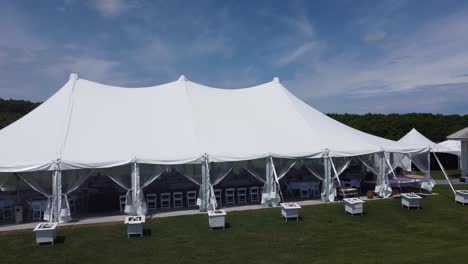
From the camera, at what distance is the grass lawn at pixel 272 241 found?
7340 millimetres

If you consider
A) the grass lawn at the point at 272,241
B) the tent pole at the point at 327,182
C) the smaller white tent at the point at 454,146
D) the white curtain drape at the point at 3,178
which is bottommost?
the grass lawn at the point at 272,241

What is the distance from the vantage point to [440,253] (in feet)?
23.9

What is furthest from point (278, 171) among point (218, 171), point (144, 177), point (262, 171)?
point (144, 177)

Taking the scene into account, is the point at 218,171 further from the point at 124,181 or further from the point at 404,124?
the point at 404,124

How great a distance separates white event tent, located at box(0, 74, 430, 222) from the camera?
33.9 ft

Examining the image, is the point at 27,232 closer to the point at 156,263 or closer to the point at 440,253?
the point at 156,263

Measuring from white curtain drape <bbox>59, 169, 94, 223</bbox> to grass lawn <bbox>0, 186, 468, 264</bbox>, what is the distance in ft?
2.19

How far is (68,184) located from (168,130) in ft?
10.7

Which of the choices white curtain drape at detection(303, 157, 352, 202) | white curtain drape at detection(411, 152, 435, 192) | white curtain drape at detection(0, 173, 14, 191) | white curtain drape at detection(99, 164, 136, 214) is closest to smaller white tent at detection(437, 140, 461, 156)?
white curtain drape at detection(411, 152, 435, 192)

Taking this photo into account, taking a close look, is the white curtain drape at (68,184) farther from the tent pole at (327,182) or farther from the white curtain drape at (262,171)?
the tent pole at (327,182)

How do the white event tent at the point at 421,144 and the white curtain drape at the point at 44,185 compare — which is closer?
the white curtain drape at the point at 44,185

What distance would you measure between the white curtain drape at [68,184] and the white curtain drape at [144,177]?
138 cm

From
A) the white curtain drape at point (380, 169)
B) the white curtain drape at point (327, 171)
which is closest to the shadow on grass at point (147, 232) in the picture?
the white curtain drape at point (327, 171)

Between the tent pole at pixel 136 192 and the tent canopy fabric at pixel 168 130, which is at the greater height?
the tent canopy fabric at pixel 168 130
